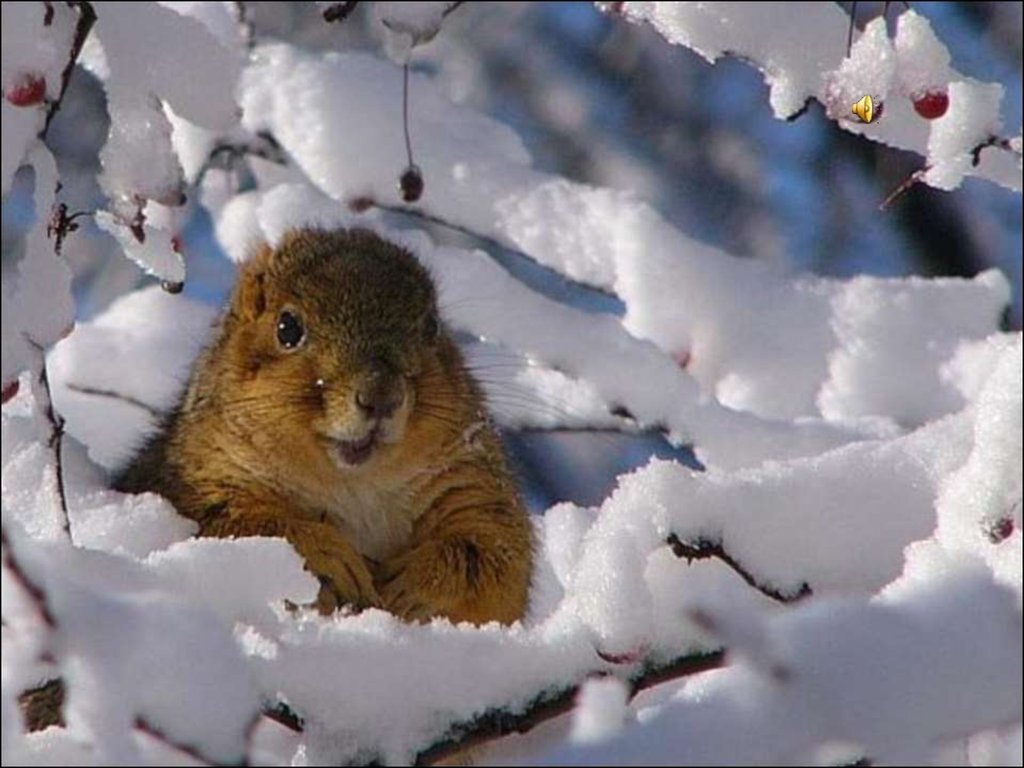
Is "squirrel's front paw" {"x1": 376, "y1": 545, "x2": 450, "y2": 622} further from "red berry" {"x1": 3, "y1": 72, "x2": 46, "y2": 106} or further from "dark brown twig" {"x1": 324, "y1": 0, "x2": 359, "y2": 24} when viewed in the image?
"red berry" {"x1": 3, "y1": 72, "x2": 46, "y2": 106}

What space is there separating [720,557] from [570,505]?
115 centimetres

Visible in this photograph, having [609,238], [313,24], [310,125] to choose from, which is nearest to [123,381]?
[310,125]

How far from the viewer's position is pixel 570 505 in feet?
12.3

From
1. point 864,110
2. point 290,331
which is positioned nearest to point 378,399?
point 290,331

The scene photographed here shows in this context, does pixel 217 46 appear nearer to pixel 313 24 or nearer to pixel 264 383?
pixel 264 383

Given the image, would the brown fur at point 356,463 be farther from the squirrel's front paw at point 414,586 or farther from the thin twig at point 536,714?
the thin twig at point 536,714

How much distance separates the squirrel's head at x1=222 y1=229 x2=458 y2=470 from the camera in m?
3.47

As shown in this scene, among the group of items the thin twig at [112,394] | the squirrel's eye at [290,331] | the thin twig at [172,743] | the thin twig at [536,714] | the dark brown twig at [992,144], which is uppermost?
the thin twig at [112,394]

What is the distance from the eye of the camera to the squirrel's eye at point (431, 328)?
3.83 m

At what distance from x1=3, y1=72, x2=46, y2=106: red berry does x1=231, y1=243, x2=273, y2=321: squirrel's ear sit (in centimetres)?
200

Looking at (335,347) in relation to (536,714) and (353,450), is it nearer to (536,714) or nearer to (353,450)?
(353,450)

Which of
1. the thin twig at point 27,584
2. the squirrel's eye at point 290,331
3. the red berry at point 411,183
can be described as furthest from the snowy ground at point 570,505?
the red berry at point 411,183

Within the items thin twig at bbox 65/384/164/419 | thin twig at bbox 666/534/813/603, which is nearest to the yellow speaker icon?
thin twig at bbox 666/534/813/603

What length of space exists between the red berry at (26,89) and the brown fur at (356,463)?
4.92 ft
